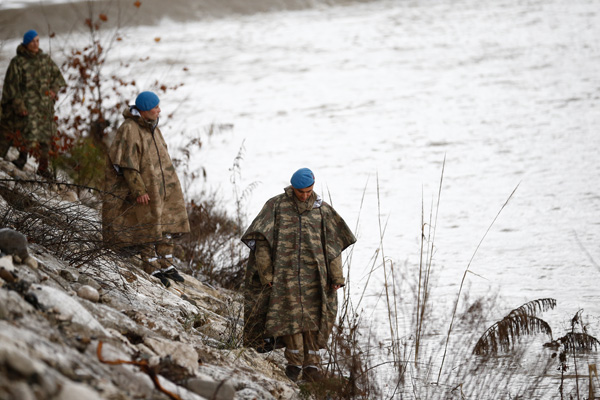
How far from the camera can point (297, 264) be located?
479 centimetres

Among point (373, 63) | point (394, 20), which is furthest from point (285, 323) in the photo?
point (394, 20)

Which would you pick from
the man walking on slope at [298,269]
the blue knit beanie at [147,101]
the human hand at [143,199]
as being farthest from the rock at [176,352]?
A: the blue knit beanie at [147,101]

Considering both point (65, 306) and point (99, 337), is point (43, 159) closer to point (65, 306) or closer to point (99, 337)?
point (65, 306)

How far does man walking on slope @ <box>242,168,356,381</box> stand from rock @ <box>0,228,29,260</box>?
5.26 feet

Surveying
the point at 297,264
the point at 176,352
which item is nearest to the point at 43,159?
the point at 297,264

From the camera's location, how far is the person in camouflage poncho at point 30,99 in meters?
7.94

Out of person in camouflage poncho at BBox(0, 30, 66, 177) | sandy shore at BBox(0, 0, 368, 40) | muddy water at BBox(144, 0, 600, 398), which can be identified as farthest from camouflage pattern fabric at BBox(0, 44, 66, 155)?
sandy shore at BBox(0, 0, 368, 40)

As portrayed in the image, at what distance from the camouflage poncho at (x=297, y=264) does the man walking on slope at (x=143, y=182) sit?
103cm

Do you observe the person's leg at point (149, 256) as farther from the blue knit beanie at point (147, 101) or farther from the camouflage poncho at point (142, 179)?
the blue knit beanie at point (147, 101)

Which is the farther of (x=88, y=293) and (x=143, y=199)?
(x=143, y=199)

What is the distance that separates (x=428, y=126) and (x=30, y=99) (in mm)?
7748

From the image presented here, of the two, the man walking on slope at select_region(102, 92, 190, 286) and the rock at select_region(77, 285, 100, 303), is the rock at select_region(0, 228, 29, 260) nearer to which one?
the rock at select_region(77, 285, 100, 303)

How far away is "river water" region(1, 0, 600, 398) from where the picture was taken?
24.5ft

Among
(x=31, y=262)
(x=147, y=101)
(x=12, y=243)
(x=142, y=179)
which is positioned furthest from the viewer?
(x=142, y=179)
